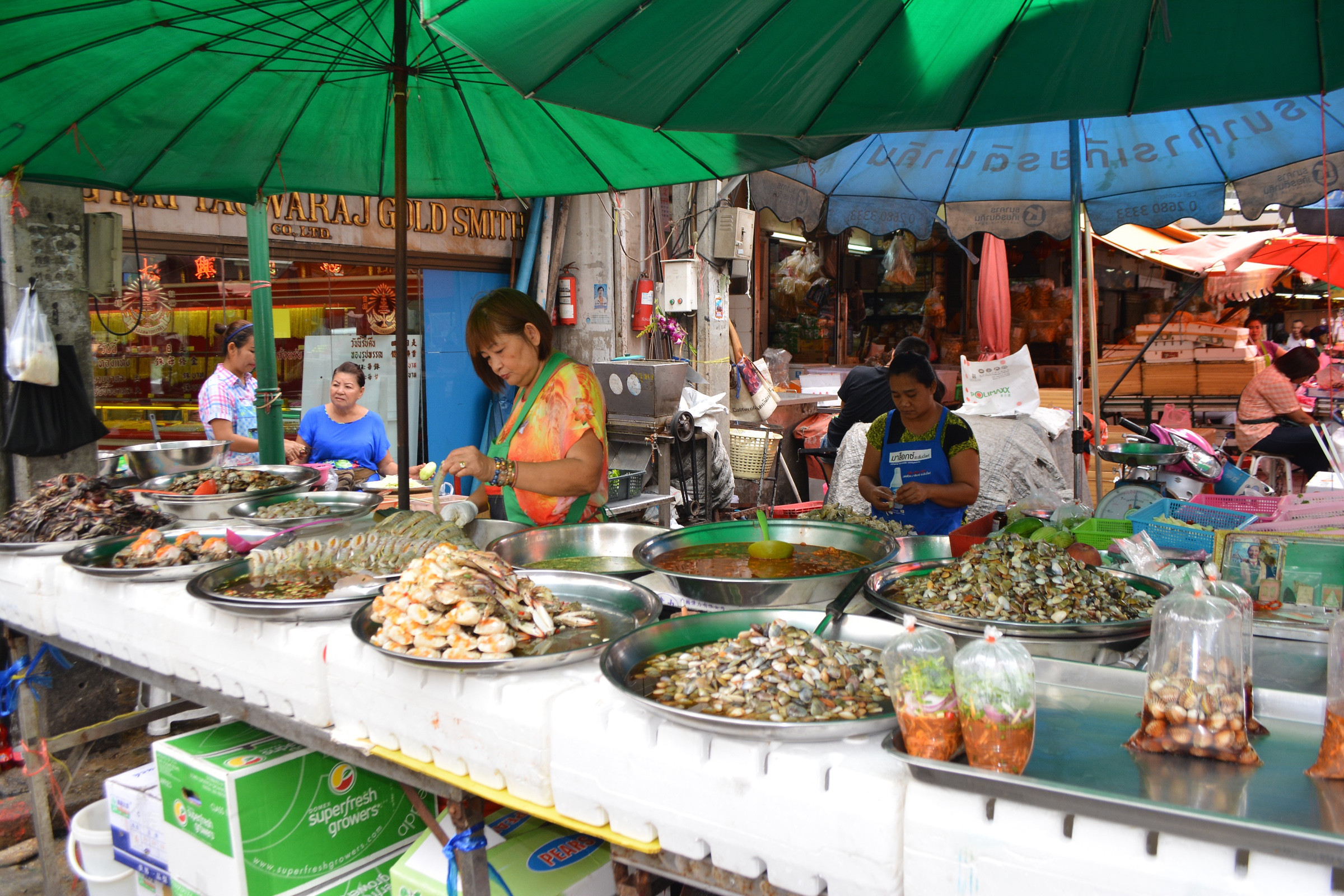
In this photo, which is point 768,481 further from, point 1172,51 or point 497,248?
point 1172,51

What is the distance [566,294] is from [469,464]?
18.7 ft

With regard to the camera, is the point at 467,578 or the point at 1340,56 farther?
the point at 1340,56

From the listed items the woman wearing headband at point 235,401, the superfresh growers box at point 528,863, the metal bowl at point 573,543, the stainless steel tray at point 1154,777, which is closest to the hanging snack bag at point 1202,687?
the stainless steel tray at point 1154,777

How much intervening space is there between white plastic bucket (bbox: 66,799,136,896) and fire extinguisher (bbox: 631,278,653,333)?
6276mm

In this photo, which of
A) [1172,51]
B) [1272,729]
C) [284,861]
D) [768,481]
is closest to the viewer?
[1272,729]

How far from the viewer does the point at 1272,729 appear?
144cm

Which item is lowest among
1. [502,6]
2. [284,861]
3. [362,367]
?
[284,861]

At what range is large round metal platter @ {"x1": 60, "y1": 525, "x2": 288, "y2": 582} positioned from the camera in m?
2.58

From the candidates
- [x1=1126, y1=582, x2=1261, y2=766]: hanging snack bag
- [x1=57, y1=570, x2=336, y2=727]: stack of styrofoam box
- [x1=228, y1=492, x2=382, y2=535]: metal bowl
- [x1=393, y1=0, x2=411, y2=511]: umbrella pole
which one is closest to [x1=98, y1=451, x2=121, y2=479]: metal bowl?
[x1=228, y1=492, x2=382, y2=535]: metal bowl

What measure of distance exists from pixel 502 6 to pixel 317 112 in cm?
194

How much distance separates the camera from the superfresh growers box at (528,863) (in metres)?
1.99

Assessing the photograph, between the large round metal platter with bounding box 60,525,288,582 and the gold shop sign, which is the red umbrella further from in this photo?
the large round metal platter with bounding box 60,525,288,582

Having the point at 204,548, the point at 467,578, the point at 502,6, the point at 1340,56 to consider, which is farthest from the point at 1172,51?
the point at 204,548

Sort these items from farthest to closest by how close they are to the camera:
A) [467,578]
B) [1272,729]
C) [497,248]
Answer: [497,248] → [467,578] → [1272,729]
